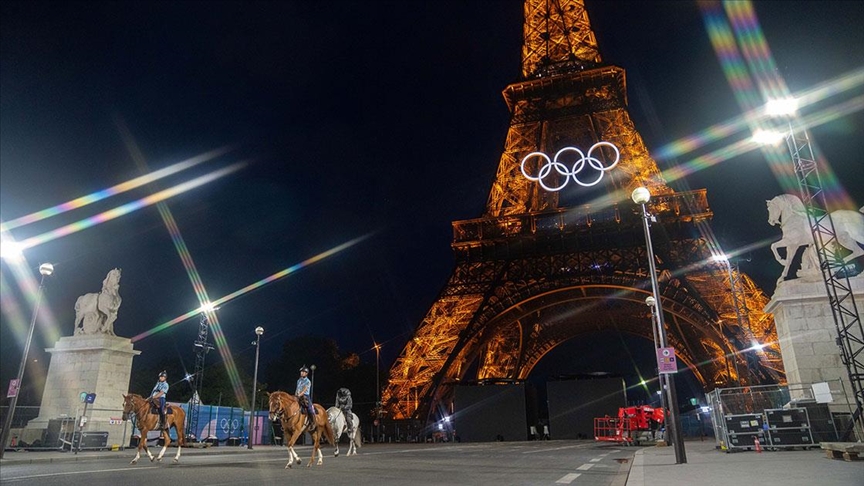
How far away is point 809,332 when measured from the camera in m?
16.3

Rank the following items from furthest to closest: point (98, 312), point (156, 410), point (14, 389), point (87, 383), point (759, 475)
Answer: point (98, 312) → point (87, 383) → point (14, 389) → point (156, 410) → point (759, 475)

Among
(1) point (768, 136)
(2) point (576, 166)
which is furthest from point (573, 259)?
(1) point (768, 136)

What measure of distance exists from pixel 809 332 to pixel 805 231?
3.11 meters

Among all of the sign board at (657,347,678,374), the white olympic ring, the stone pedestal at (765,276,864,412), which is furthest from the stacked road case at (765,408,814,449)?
the white olympic ring

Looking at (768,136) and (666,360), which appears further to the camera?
(768,136)

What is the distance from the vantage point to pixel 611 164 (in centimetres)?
4262

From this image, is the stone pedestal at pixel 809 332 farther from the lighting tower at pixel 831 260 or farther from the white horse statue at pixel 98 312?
the white horse statue at pixel 98 312

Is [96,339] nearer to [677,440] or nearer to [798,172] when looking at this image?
[677,440]

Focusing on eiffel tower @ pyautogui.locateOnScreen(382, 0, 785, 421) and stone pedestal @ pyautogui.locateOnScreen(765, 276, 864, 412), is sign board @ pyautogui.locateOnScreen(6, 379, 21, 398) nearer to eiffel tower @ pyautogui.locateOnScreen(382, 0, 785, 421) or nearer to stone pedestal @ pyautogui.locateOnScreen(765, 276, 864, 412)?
eiffel tower @ pyautogui.locateOnScreen(382, 0, 785, 421)

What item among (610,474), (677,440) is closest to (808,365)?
(677,440)

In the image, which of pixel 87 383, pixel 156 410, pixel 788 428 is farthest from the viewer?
pixel 87 383

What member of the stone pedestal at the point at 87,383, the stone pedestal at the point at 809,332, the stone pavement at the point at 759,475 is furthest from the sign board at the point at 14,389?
the stone pedestal at the point at 809,332

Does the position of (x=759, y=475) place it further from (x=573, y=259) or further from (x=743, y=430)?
(x=573, y=259)

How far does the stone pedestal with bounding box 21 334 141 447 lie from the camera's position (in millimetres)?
22219
